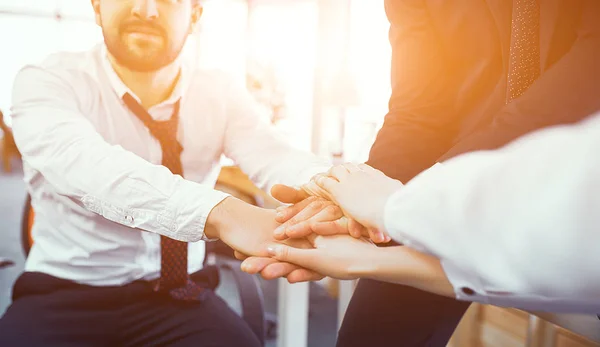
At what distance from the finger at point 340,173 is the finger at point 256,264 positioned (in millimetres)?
175

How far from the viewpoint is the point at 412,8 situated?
0.90m

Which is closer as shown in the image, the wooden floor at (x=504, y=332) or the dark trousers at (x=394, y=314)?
the dark trousers at (x=394, y=314)

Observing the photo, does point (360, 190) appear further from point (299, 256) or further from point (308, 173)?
point (308, 173)

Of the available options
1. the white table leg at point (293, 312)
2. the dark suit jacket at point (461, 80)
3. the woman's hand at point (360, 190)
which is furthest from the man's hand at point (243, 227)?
the white table leg at point (293, 312)

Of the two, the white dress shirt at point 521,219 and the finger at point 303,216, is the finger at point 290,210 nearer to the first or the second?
the finger at point 303,216

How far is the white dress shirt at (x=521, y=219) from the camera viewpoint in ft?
1.50

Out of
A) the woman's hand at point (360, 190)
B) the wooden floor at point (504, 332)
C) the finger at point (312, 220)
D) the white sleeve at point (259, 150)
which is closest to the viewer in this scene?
the woman's hand at point (360, 190)

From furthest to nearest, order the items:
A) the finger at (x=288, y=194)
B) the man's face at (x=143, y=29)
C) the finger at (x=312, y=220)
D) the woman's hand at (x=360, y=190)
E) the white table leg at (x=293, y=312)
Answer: the white table leg at (x=293, y=312)
the man's face at (x=143, y=29)
the finger at (x=288, y=194)
the finger at (x=312, y=220)
the woman's hand at (x=360, y=190)

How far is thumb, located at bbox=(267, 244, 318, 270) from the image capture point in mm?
727

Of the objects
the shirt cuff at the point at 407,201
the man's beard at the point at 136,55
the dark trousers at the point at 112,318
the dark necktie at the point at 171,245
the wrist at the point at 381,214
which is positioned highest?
the man's beard at the point at 136,55

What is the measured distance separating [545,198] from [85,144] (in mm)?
769

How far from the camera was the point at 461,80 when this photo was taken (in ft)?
2.90

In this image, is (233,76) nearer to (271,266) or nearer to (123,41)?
(123,41)

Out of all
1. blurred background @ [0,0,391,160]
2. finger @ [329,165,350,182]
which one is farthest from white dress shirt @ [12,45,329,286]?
finger @ [329,165,350,182]
